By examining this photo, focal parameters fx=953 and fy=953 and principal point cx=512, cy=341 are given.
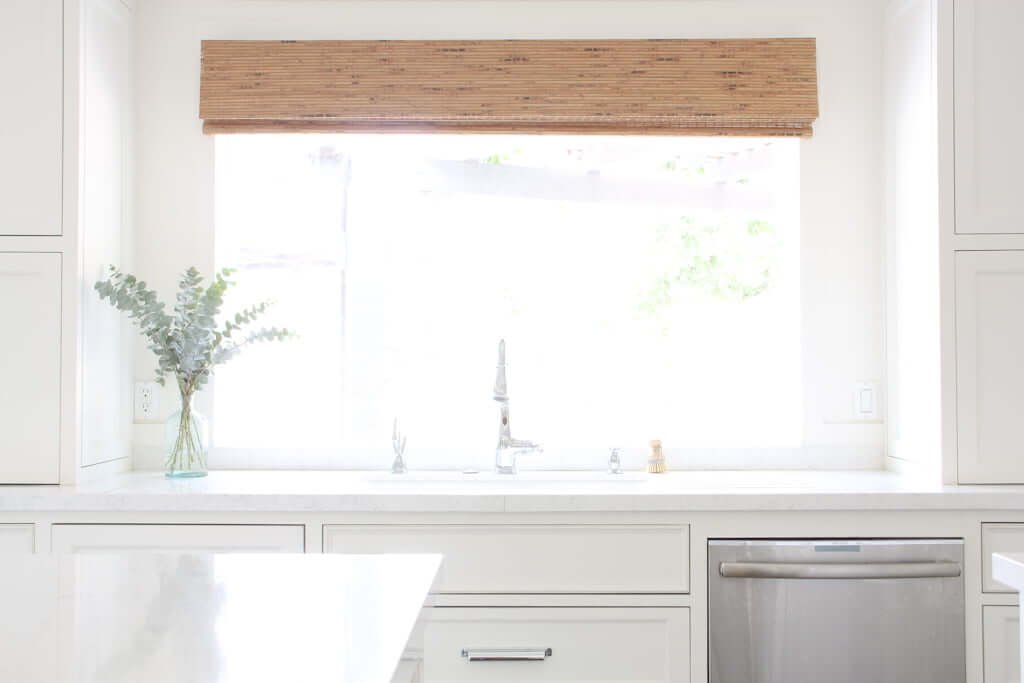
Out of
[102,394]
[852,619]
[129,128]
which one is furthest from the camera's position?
[129,128]

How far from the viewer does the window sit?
10.5ft

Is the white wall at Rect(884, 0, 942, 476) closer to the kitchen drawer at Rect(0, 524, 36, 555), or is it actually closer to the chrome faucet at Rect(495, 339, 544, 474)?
the chrome faucet at Rect(495, 339, 544, 474)

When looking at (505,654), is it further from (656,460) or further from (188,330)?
(188,330)

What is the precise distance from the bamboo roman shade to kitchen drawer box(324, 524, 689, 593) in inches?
51.4

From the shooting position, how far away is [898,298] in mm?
2934

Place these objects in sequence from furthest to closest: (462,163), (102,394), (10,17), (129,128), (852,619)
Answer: (462,163) → (129,128) → (102,394) → (10,17) → (852,619)

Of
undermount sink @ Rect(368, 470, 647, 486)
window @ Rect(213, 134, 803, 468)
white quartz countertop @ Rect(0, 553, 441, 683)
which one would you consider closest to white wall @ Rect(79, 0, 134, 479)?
window @ Rect(213, 134, 803, 468)

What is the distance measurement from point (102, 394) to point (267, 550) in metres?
0.79

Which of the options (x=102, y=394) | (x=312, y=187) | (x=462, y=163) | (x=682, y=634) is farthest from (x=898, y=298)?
(x=102, y=394)

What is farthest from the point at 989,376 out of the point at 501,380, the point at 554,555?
the point at 501,380

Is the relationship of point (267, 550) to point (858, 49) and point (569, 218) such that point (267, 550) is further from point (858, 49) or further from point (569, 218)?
point (858, 49)

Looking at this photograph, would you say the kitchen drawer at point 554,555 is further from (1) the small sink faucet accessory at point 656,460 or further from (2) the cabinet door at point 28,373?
(2) the cabinet door at point 28,373

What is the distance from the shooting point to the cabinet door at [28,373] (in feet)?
8.54

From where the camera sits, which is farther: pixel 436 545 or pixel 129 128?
pixel 129 128
